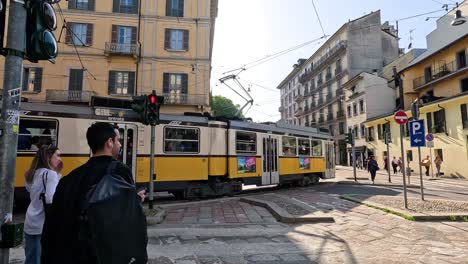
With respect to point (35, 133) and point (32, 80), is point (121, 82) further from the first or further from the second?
point (35, 133)

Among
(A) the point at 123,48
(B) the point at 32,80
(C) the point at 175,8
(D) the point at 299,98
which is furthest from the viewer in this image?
(D) the point at 299,98

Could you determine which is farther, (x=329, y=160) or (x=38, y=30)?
(x=329, y=160)

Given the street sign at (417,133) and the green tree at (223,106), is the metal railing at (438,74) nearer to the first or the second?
the street sign at (417,133)

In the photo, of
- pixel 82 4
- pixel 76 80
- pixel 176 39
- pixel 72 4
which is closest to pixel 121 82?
pixel 76 80

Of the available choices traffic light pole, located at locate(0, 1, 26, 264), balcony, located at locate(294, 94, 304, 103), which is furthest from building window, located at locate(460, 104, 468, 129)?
balcony, located at locate(294, 94, 304, 103)

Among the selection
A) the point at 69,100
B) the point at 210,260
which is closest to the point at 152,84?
the point at 69,100

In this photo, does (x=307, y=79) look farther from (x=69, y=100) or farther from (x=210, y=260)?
(x=210, y=260)

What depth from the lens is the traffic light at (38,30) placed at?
9.02 feet

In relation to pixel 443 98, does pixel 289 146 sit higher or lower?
lower

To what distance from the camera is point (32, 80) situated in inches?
904

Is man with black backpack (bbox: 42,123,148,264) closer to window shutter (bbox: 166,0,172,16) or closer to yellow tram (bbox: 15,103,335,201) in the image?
yellow tram (bbox: 15,103,335,201)

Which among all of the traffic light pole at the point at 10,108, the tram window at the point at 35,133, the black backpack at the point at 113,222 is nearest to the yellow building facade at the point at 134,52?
the tram window at the point at 35,133

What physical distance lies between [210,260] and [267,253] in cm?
98

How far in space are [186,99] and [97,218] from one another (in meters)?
22.9
